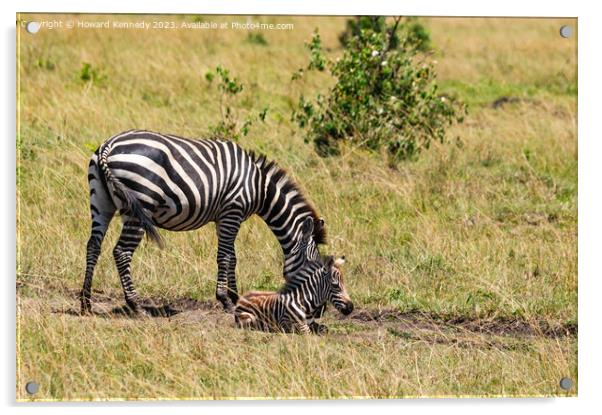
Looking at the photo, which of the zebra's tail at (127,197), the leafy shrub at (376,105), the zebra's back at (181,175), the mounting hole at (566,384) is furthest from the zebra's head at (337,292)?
the leafy shrub at (376,105)

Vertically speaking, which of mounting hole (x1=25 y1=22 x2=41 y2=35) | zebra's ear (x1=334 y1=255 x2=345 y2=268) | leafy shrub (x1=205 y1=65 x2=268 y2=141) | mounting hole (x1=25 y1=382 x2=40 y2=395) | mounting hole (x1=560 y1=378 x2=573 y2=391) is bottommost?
mounting hole (x1=560 y1=378 x2=573 y2=391)

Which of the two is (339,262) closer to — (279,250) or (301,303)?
(301,303)

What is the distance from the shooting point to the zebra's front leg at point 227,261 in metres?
8.33

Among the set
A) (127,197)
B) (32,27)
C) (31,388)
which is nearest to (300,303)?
(127,197)

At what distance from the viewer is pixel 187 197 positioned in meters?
8.27

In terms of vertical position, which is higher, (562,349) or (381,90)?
(381,90)

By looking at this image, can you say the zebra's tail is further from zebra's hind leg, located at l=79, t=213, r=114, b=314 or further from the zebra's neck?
the zebra's neck

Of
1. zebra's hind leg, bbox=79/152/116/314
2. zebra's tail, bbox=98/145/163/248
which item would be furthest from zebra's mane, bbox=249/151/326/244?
zebra's hind leg, bbox=79/152/116/314

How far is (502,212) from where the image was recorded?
10.2 meters

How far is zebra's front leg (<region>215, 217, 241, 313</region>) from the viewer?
8328 millimetres

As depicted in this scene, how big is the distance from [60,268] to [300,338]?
74.2 inches

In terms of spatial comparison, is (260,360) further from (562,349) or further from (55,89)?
(55,89)

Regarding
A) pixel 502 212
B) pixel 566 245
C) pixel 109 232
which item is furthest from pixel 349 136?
pixel 109 232

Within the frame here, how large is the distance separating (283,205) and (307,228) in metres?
0.27
